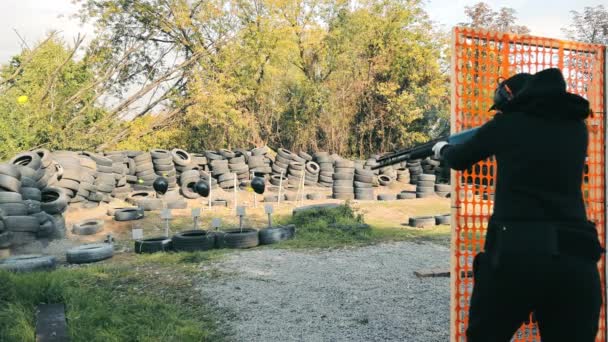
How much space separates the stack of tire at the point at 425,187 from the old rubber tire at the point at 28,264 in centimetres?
1312

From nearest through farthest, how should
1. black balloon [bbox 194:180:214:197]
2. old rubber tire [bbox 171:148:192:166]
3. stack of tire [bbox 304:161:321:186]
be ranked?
1. black balloon [bbox 194:180:214:197]
2. old rubber tire [bbox 171:148:192:166]
3. stack of tire [bbox 304:161:321:186]

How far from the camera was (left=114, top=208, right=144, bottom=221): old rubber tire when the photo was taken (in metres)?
11.9

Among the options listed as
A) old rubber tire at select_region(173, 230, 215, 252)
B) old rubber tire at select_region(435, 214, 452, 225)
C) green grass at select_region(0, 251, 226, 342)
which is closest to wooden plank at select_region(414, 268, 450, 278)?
green grass at select_region(0, 251, 226, 342)

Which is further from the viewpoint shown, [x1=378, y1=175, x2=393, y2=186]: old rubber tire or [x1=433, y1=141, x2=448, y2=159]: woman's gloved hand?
[x1=378, y1=175, x2=393, y2=186]: old rubber tire

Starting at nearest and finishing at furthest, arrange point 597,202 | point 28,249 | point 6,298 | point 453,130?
point 453,130
point 597,202
point 6,298
point 28,249

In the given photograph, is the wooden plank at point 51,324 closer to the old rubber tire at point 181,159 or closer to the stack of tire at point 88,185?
the stack of tire at point 88,185

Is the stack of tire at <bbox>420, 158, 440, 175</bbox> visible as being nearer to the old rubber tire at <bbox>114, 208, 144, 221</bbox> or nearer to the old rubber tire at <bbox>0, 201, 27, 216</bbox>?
the old rubber tire at <bbox>114, 208, 144, 221</bbox>

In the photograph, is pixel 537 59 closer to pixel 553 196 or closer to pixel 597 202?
pixel 597 202

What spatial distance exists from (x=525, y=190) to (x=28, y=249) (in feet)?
31.4

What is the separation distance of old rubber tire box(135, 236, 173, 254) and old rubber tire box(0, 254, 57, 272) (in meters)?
1.61

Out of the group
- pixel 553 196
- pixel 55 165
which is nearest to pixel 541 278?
pixel 553 196

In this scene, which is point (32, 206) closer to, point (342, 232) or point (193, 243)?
point (193, 243)

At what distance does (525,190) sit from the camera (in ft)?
7.43

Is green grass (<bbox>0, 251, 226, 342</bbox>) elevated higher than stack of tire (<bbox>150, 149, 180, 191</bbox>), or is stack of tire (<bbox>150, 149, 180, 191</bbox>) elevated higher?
stack of tire (<bbox>150, 149, 180, 191</bbox>)
